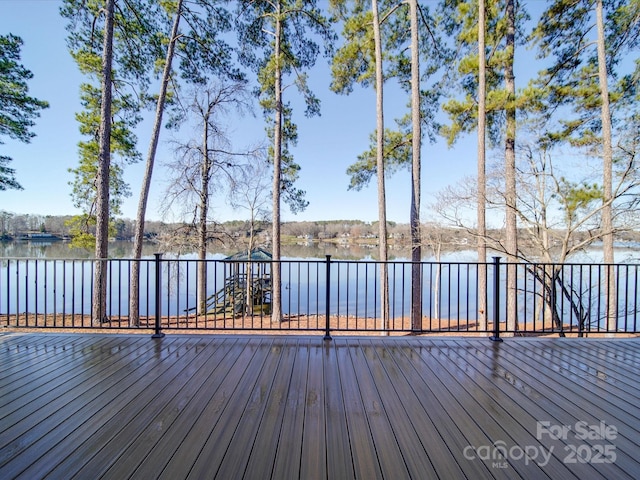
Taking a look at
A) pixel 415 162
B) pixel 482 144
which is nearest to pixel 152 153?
pixel 415 162

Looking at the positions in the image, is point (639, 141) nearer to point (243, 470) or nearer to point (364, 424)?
point (364, 424)

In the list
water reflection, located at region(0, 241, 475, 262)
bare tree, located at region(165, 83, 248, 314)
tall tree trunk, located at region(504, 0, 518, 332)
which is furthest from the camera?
water reflection, located at region(0, 241, 475, 262)

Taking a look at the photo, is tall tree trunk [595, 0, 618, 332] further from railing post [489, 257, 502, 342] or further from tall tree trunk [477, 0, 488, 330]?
railing post [489, 257, 502, 342]

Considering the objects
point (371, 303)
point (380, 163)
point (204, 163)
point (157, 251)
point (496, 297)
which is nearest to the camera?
point (496, 297)

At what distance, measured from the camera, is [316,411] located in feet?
5.35

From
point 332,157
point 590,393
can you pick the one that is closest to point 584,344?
point 590,393

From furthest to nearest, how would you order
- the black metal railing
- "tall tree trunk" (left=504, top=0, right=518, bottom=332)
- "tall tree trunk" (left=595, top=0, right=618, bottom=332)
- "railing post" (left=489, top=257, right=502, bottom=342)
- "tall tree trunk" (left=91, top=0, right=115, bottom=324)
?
1. "tall tree trunk" (left=504, top=0, right=518, bottom=332)
2. "tall tree trunk" (left=595, top=0, right=618, bottom=332)
3. "tall tree trunk" (left=91, top=0, right=115, bottom=324)
4. the black metal railing
5. "railing post" (left=489, top=257, right=502, bottom=342)

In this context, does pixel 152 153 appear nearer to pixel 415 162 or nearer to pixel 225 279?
pixel 225 279

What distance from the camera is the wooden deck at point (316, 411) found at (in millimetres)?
1243

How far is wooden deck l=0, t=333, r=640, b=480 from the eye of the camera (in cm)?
124

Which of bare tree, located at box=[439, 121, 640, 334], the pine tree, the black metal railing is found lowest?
the black metal railing

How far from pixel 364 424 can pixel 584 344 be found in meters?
3.00

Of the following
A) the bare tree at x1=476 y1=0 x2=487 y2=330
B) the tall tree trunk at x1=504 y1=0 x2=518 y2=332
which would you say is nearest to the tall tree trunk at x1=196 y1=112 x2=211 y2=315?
the bare tree at x1=476 y1=0 x2=487 y2=330

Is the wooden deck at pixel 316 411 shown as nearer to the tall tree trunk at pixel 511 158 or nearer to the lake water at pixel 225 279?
the lake water at pixel 225 279
